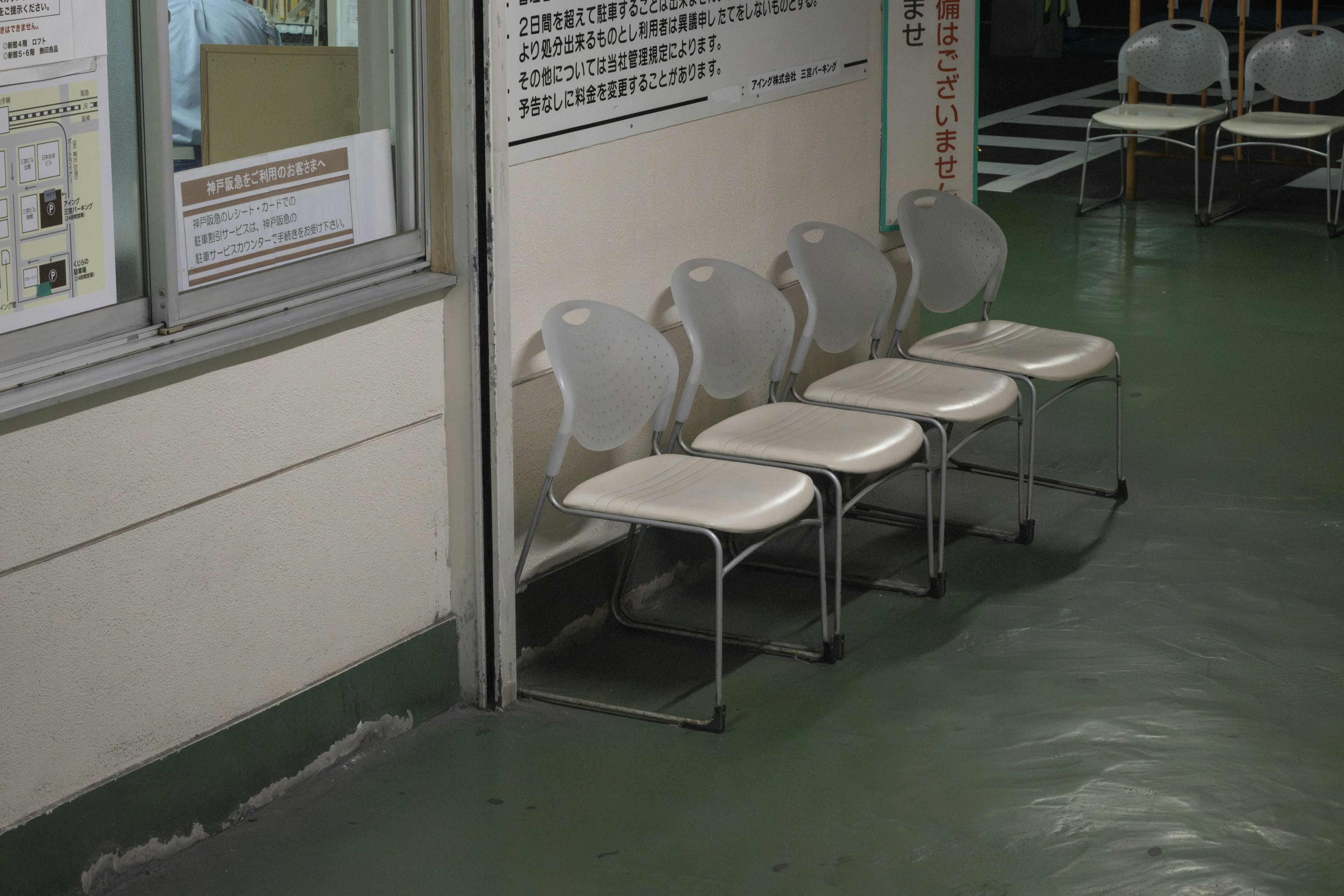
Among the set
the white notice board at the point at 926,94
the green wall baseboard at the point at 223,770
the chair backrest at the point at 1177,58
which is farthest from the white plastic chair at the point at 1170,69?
the green wall baseboard at the point at 223,770

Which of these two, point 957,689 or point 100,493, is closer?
point 100,493

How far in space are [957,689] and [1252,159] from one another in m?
7.58

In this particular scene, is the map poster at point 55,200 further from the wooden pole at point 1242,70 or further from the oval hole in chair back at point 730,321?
the wooden pole at point 1242,70

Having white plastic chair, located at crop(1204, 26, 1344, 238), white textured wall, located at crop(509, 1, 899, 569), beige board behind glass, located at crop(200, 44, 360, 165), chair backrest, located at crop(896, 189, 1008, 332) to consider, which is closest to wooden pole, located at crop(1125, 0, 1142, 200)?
white plastic chair, located at crop(1204, 26, 1344, 238)

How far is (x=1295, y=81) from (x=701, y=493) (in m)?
6.56

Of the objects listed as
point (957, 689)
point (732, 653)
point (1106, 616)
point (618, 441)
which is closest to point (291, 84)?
point (618, 441)

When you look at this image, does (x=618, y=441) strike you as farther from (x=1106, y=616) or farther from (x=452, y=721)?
(x=1106, y=616)

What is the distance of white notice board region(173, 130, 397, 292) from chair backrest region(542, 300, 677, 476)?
0.49 m

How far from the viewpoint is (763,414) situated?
4.33 meters

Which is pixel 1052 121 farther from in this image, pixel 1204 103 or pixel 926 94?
pixel 926 94

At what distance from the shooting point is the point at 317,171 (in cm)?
329

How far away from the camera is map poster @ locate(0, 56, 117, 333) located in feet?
8.82

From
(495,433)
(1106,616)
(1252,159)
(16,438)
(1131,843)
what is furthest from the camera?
(1252,159)

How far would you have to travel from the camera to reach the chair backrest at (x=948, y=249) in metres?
5.03
